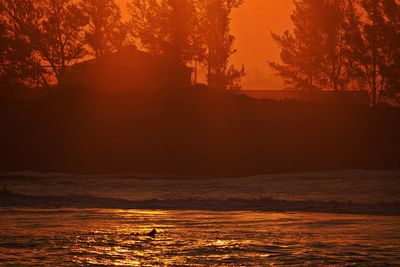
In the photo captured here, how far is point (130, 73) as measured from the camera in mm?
48812

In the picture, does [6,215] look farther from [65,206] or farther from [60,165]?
[60,165]

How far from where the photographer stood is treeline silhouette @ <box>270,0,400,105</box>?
50.3 m

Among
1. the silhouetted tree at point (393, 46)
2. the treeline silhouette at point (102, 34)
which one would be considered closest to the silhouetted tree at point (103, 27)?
the treeline silhouette at point (102, 34)

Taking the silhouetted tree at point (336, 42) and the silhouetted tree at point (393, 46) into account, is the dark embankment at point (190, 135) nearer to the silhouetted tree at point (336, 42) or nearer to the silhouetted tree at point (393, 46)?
the silhouetted tree at point (393, 46)

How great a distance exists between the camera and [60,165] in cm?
3444

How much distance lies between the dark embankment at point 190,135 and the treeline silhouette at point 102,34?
28.1 ft

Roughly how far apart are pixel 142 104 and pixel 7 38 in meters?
13.1

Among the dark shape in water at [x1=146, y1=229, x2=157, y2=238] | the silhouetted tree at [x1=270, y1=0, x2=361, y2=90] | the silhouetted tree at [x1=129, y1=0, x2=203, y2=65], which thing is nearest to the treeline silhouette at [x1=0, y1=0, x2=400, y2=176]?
the silhouetted tree at [x1=129, y1=0, x2=203, y2=65]

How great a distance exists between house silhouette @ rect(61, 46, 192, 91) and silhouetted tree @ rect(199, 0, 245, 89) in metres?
9.34

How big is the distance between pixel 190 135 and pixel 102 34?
18463mm

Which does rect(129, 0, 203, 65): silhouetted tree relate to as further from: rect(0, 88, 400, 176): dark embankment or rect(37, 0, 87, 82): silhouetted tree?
rect(0, 88, 400, 176): dark embankment

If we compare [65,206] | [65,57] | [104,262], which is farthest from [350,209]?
[65,57]

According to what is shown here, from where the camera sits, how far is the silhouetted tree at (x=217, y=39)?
58312mm

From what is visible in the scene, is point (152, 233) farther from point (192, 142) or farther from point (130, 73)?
point (130, 73)
